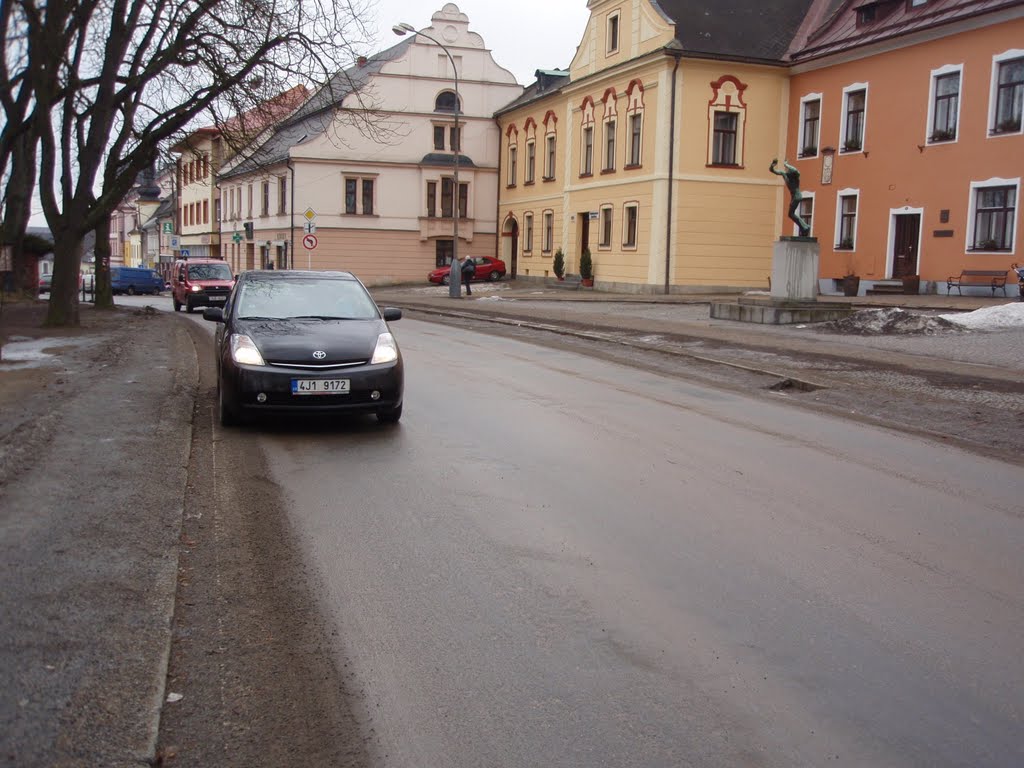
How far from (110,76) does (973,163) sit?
948 inches

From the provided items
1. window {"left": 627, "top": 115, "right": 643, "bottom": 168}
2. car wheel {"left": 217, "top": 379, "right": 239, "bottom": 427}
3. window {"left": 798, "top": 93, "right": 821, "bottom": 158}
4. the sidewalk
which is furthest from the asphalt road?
window {"left": 627, "top": 115, "right": 643, "bottom": 168}

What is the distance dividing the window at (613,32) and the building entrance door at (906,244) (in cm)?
1527

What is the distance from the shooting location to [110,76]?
20.9 metres

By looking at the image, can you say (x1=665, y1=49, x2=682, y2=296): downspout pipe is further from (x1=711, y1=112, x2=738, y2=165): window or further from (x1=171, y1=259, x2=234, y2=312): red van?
(x1=171, y1=259, x2=234, y2=312): red van

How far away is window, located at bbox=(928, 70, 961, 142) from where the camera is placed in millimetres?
31562

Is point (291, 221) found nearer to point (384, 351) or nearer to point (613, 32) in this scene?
point (613, 32)

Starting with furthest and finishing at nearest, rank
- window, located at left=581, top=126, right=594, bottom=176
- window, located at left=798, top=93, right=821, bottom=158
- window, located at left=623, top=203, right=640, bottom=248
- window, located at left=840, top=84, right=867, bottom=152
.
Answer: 1. window, located at left=581, top=126, right=594, bottom=176
2. window, located at left=623, top=203, right=640, bottom=248
3. window, located at left=798, top=93, right=821, bottom=158
4. window, located at left=840, top=84, right=867, bottom=152

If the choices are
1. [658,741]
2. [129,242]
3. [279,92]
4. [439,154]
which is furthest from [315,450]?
[129,242]

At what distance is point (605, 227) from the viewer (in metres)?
44.4

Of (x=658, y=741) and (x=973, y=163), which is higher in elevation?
(x=973, y=163)

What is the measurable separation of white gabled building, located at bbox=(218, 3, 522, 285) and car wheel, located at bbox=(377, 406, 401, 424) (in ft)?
158

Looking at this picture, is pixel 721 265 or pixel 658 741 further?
pixel 721 265

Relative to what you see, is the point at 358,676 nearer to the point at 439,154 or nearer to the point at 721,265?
the point at 721,265

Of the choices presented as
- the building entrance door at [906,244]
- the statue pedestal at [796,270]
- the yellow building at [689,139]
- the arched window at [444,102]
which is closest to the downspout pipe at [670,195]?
the yellow building at [689,139]
